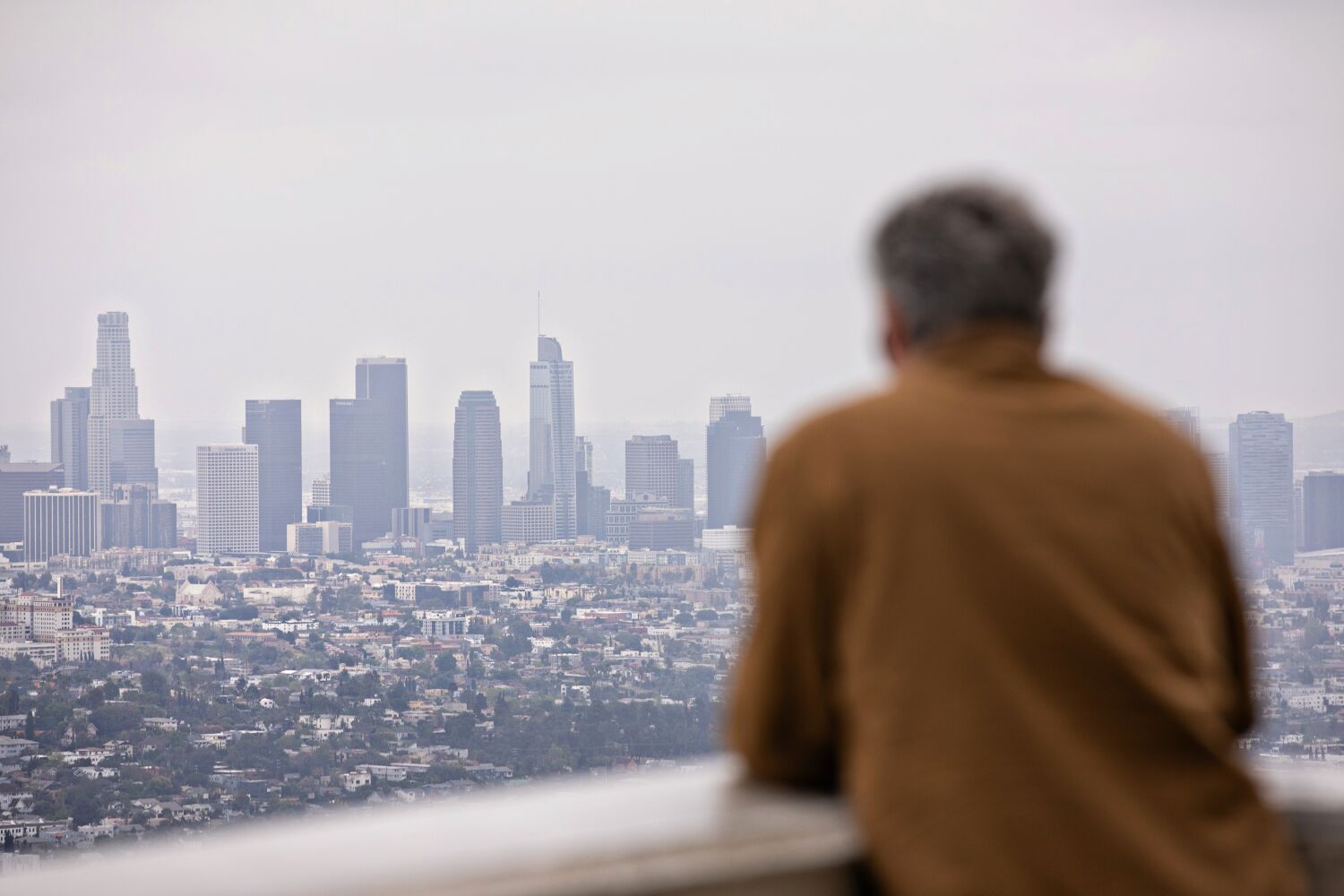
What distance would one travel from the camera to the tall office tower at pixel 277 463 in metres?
39.4

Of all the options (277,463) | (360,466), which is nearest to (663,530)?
(360,466)

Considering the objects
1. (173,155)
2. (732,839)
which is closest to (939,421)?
(732,839)

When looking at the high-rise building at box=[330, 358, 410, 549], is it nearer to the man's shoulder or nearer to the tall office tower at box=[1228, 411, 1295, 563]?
the tall office tower at box=[1228, 411, 1295, 563]

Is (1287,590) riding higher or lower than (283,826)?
lower

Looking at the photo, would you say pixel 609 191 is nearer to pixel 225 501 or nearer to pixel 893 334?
pixel 225 501

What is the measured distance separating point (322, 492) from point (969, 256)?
138 ft

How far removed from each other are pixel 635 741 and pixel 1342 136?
28806 mm

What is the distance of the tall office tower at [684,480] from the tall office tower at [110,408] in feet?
53.4

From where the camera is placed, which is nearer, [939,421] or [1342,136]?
[939,421]

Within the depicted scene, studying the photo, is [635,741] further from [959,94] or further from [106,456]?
[959,94]

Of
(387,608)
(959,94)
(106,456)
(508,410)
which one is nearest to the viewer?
(387,608)

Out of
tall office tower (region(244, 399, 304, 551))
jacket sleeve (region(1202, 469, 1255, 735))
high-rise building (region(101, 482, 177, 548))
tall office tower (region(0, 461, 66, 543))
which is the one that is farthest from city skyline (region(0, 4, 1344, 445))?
jacket sleeve (region(1202, 469, 1255, 735))

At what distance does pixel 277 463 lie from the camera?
4281cm

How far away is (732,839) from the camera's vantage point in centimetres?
87
